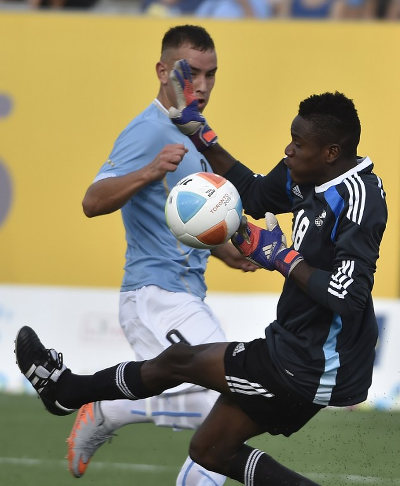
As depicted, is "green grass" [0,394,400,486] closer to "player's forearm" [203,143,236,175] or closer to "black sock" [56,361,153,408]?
"black sock" [56,361,153,408]

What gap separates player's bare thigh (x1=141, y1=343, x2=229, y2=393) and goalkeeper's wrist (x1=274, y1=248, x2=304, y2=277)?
504mm

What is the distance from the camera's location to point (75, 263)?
9383 mm

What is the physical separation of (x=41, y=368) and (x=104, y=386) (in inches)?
14.5

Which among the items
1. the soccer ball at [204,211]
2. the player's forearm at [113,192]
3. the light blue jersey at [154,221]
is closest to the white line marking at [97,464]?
the light blue jersey at [154,221]

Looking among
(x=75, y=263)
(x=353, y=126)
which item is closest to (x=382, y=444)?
(x=75, y=263)

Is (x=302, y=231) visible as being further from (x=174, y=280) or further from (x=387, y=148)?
(x=387, y=148)

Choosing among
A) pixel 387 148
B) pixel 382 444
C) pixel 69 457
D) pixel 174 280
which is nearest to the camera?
pixel 174 280

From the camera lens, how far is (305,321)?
4.84m

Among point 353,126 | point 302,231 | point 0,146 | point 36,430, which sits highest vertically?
point 353,126

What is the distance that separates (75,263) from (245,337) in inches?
61.7

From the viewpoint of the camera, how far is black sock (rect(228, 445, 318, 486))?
496cm

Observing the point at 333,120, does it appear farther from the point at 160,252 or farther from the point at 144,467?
the point at 144,467

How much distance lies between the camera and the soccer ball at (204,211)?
4902mm

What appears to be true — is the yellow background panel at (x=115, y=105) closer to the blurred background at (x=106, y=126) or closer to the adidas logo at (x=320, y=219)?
the blurred background at (x=106, y=126)
